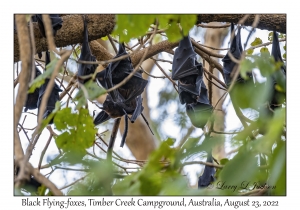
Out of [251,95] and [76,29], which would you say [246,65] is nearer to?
[251,95]

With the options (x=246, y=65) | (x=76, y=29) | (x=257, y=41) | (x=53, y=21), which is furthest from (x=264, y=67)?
(x=257, y=41)

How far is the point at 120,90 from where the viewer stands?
1586 mm

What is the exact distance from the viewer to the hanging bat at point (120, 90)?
1514mm

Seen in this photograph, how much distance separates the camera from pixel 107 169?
2.48 ft

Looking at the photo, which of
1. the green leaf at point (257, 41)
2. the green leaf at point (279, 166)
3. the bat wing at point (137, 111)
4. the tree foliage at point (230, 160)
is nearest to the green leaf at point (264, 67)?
the tree foliage at point (230, 160)

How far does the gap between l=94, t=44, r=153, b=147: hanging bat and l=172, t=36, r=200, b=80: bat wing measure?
13 cm

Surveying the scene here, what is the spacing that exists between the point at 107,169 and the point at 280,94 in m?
0.43

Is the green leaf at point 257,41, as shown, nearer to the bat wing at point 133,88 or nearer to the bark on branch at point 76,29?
the bat wing at point 133,88

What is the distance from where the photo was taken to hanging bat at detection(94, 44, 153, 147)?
1.51 m

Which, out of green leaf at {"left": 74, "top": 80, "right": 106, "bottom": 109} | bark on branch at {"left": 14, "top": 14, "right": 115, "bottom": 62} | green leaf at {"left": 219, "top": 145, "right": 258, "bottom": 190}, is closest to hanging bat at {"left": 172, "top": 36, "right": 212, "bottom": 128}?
bark on branch at {"left": 14, "top": 14, "right": 115, "bottom": 62}

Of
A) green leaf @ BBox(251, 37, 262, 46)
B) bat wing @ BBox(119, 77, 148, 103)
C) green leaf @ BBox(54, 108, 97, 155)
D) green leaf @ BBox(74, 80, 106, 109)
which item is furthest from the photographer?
green leaf @ BBox(251, 37, 262, 46)

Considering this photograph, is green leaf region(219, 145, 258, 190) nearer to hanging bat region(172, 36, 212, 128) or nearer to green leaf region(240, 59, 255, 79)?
green leaf region(240, 59, 255, 79)
